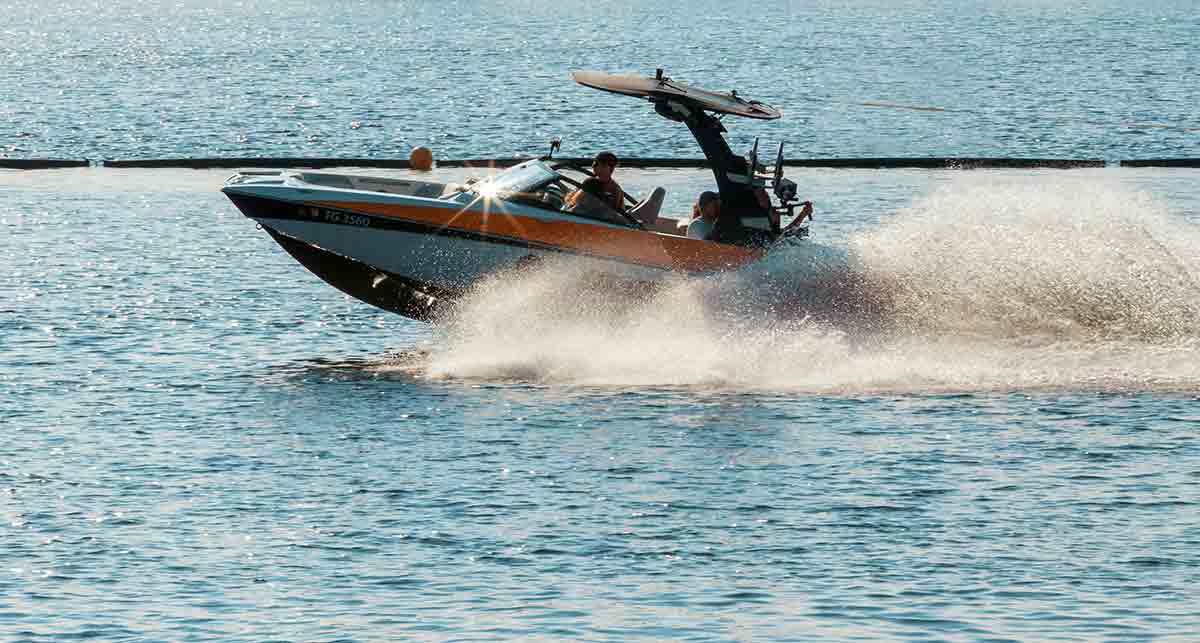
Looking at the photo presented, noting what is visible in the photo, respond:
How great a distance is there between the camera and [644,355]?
2381 centimetres

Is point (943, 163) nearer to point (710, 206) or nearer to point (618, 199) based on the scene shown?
point (710, 206)

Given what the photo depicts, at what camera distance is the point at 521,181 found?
23875 mm

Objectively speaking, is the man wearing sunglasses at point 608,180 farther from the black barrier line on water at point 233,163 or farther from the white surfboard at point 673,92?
the black barrier line on water at point 233,163

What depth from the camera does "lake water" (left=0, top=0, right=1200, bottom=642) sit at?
1494cm

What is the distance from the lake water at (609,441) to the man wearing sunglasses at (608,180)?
979 mm

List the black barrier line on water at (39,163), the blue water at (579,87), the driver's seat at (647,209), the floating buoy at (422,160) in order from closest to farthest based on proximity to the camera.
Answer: the driver's seat at (647,209) < the floating buoy at (422,160) < the black barrier line on water at (39,163) < the blue water at (579,87)

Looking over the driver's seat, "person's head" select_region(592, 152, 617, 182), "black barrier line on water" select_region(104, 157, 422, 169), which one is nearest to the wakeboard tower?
the driver's seat

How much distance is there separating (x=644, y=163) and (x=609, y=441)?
31653 mm

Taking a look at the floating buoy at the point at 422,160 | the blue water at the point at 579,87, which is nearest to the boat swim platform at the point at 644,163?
the floating buoy at the point at 422,160

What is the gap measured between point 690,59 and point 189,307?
82651 mm

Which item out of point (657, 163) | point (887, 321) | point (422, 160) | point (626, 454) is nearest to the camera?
point (626, 454)

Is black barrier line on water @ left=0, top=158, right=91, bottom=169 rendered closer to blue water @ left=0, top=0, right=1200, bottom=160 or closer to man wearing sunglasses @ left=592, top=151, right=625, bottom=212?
blue water @ left=0, top=0, right=1200, bottom=160

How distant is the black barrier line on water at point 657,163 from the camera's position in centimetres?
5047

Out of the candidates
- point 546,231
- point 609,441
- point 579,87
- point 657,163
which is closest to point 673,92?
point 546,231
